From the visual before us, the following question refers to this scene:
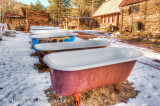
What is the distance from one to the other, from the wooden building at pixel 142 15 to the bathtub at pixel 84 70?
8.29m

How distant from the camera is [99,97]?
2012mm

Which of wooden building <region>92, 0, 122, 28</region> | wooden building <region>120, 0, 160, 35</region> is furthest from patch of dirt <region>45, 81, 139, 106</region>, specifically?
wooden building <region>92, 0, 122, 28</region>

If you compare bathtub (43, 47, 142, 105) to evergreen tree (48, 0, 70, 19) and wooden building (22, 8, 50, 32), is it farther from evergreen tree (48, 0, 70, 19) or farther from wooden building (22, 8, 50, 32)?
evergreen tree (48, 0, 70, 19)

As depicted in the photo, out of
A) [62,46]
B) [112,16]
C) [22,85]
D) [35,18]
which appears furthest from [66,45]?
[112,16]

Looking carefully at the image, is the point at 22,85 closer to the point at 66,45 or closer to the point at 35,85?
the point at 35,85

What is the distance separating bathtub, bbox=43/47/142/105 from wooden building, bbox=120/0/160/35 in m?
8.29

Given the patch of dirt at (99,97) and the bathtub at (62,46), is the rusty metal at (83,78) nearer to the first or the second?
the patch of dirt at (99,97)

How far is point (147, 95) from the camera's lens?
208cm

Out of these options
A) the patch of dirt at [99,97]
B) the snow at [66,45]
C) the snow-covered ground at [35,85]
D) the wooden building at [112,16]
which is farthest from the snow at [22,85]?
the wooden building at [112,16]

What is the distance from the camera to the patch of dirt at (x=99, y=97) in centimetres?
188

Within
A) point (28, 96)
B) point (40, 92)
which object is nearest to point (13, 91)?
point (28, 96)

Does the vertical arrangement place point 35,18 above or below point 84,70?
above

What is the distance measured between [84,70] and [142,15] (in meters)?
10.5

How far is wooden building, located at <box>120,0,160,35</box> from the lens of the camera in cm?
883
